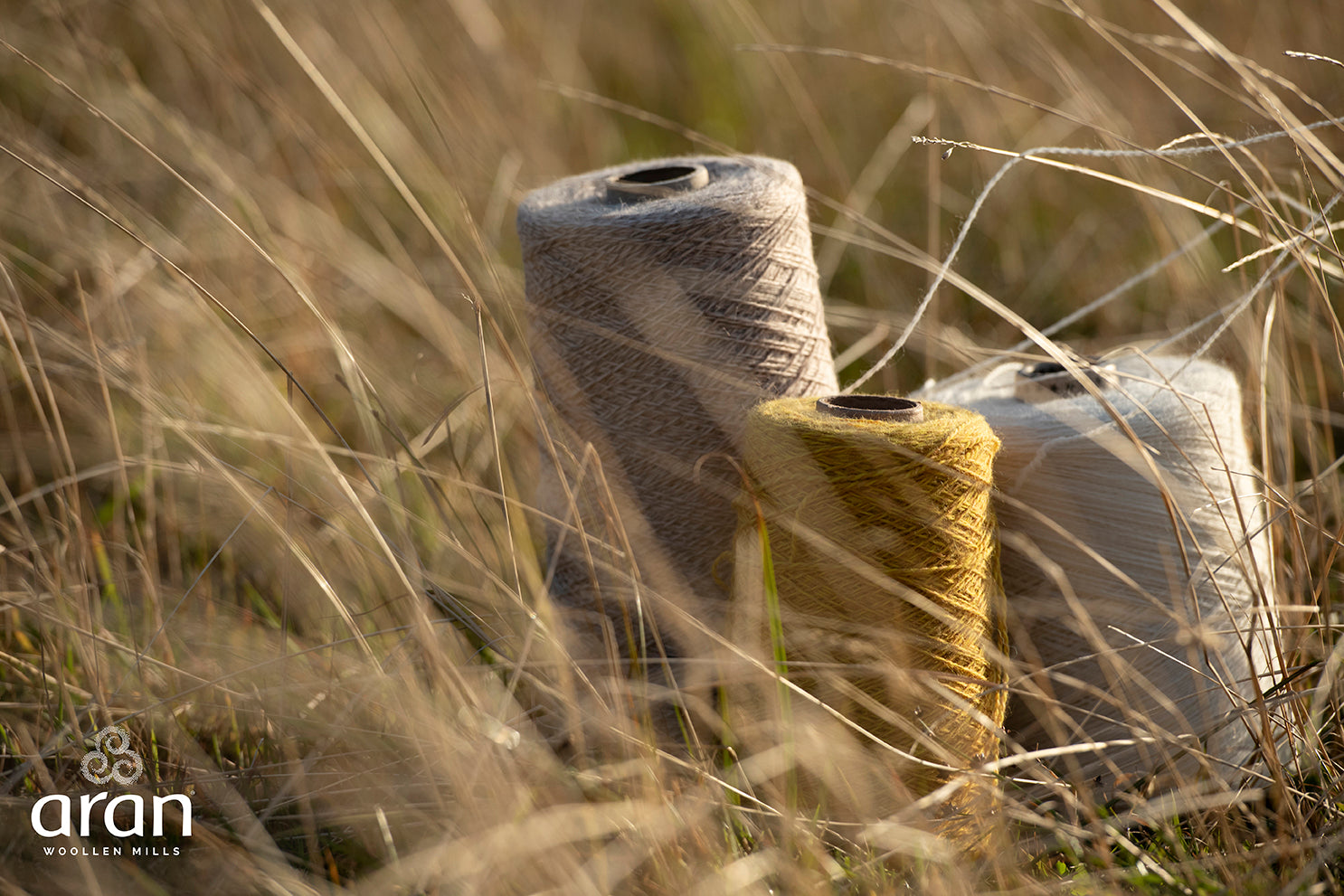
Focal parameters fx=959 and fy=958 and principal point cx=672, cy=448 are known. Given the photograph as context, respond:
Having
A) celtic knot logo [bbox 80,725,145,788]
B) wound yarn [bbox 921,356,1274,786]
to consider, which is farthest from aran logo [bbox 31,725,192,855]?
wound yarn [bbox 921,356,1274,786]

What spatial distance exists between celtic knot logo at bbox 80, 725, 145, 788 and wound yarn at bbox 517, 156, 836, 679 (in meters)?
0.64

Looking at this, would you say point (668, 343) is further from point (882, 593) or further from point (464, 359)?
point (882, 593)

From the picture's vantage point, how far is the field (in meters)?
1.07

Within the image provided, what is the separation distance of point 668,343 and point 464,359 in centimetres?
35

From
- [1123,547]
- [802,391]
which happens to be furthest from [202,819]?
[1123,547]

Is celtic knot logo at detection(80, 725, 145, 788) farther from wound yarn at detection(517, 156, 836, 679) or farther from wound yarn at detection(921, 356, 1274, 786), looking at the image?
wound yarn at detection(921, 356, 1274, 786)

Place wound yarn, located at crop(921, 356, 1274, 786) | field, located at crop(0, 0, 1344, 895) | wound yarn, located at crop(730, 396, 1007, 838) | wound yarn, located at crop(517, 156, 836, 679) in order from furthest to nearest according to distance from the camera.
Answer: wound yarn, located at crop(517, 156, 836, 679)
wound yarn, located at crop(921, 356, 1274, 786)
wound yarn, located at crop(730, 396, 1007, 838)
field, located at crop(0, 0, 1344, 895)

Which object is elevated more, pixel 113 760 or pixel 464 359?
pixel 464 359

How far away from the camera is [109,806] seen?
1.15m

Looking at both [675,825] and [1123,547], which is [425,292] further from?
[1123,547]

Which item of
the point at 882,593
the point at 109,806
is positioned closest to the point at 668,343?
the point at 882,593

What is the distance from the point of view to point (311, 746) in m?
1.33

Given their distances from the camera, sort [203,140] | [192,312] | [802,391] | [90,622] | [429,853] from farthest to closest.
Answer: [203,140]
[192,312]
[802,391]
[90,622]
[429,853]

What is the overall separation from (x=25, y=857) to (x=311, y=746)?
0.34m
